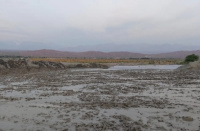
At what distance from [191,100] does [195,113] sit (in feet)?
9.15

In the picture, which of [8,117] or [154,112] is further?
[154,112]

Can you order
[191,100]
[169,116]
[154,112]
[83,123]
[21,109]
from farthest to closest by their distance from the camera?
[191,100], [21,109], [154,112], [169,116], [83,123]

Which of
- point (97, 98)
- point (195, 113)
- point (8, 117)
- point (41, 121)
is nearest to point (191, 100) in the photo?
point (195, 113)

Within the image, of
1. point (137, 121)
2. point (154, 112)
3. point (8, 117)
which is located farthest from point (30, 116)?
point (154, 112)

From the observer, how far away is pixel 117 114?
28.8 ft

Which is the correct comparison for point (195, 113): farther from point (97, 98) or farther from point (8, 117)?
point (8, 117)

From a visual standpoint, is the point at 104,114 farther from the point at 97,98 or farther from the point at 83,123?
the point at 97,98

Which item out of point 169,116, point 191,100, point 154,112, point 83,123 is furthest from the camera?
point 191,100

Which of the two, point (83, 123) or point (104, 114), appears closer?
point (83, 123)

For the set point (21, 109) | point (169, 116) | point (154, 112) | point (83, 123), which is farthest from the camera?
point (21, 109)

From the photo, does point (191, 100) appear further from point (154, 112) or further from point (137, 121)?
point (137, 121)

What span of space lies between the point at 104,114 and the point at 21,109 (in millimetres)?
3593

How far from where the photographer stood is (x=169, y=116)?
8398 mm

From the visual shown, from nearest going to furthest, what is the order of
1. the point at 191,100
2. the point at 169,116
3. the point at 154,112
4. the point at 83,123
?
the point at 83,123 → the point at 169,116 → the point at 154,112 → the point at 191,100
